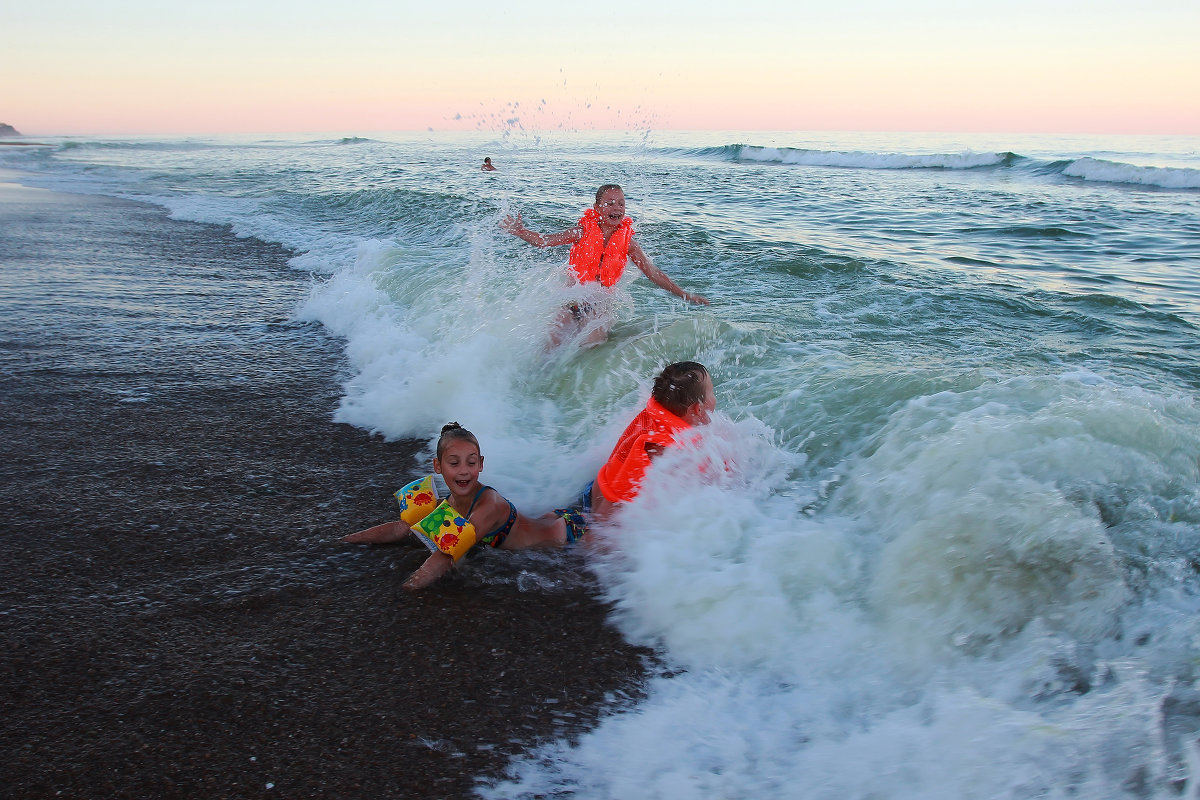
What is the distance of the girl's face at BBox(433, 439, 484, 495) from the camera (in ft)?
10.4

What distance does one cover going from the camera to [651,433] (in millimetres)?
3578

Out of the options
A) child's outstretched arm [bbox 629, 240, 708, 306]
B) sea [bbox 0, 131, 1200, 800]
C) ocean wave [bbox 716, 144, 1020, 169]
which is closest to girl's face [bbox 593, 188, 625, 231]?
child's outstretched arm [bbox 629, 240, 708, 306]

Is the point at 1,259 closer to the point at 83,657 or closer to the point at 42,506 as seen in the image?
the point at 42,506

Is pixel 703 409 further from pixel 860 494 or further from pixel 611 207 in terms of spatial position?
pixel 611 207

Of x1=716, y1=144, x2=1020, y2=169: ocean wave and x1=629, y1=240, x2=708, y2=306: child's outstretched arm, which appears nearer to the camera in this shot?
x1=629, y1=240, x2=708, y2=306: child's outstretched arm

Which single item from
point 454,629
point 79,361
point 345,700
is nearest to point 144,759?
point 345,700

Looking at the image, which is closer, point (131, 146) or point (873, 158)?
point (873, 158)

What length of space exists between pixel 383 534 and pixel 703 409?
159 cm

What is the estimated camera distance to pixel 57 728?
7.37 feet

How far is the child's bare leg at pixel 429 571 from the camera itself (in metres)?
3.03

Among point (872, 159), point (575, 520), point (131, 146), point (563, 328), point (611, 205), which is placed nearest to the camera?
point (575, 520)

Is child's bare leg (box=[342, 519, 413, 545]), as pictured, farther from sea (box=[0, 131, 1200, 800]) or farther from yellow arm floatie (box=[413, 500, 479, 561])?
sea (box=[0, 131, 1200, 800])

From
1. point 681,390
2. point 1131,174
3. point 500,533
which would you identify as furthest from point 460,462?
point 1131,174

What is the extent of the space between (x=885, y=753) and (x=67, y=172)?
3304cm
